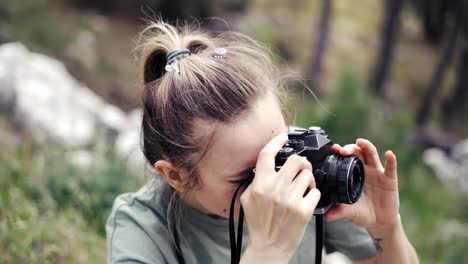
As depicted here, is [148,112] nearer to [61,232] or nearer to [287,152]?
[287,152]

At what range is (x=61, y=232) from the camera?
2609mm

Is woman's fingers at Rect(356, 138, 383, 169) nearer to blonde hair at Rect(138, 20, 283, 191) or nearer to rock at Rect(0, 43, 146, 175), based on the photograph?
blonde hair at Rect(138, 20, 283, 191)

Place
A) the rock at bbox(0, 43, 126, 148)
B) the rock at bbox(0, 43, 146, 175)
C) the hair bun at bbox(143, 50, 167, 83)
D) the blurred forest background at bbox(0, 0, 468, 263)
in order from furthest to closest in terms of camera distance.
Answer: the rock at bbox(0, 43, 126, 148)
the rock at bbox(0, 43, 146, 175)
the blurred forest background at bbox(0, 0, 468, 263)
the hair bun at bbox(143, 50, 167, 83)

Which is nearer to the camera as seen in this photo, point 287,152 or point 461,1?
point 287,152

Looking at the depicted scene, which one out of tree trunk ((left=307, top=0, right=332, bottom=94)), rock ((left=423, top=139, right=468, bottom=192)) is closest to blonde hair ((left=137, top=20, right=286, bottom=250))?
rock ((left=423, top=139, right=468, bottom=192))

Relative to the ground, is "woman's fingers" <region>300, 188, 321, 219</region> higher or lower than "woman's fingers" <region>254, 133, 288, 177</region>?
lower

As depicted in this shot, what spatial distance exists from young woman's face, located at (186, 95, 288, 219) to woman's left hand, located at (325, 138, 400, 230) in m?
0.25

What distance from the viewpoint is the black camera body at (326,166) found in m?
1.32

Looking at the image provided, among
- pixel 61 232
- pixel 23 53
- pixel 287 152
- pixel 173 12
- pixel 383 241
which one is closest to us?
pixel 287 152

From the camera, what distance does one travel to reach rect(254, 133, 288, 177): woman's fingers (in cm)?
127

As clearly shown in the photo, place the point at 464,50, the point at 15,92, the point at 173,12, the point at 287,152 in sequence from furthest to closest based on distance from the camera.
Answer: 1. the point at 464,50
2. the point at 173,12
3. the point at 15,92
4. the point at 287,152

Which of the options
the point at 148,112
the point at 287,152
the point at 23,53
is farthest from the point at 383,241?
the point at 23,53

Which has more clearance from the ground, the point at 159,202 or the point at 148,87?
the point at 148,87

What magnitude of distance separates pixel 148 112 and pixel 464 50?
982cm
